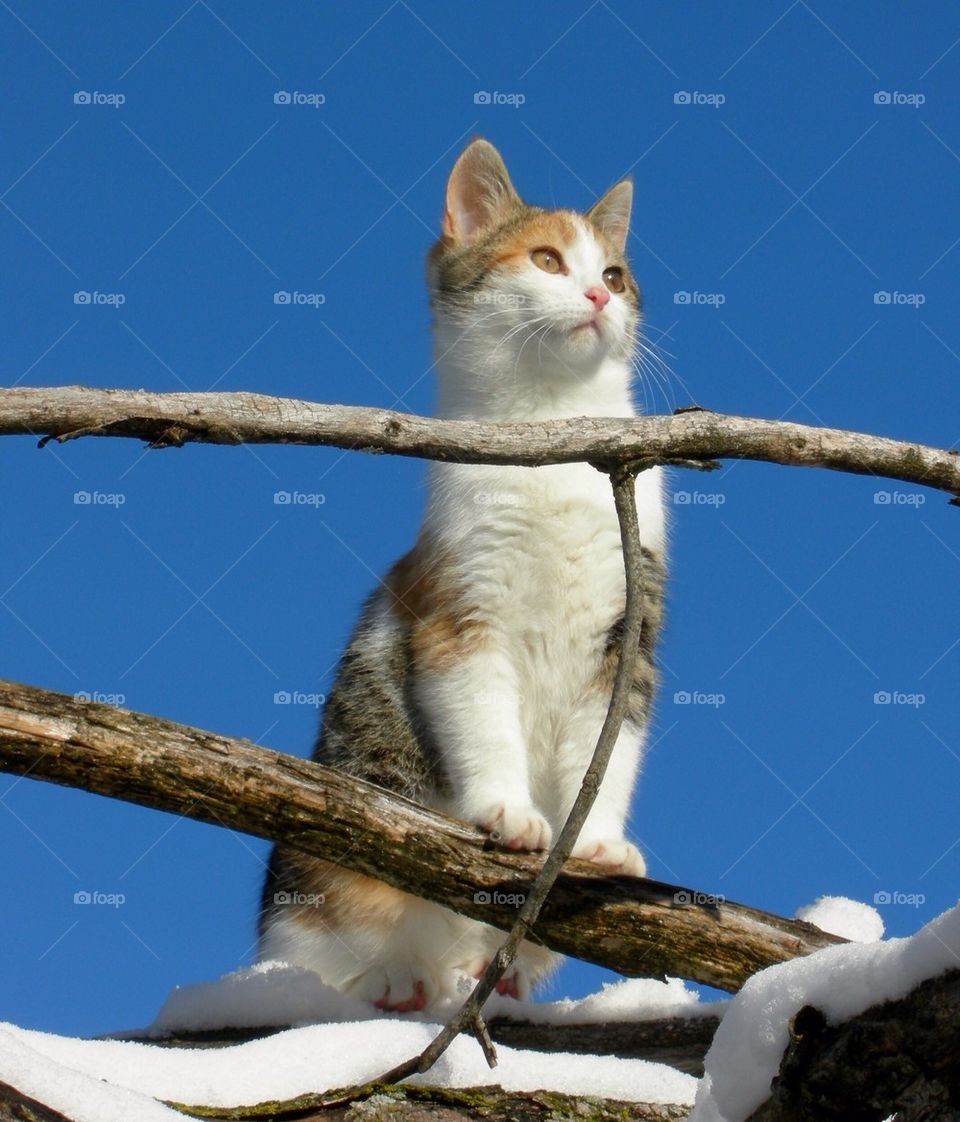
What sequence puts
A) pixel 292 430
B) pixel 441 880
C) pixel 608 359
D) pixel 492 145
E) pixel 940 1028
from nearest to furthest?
1. pixel 940 1028
2. pixel 292 430
3. pixel 441 880
4. pixel 608 359
5. pixel 492 145

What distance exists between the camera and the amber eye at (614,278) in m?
6.33

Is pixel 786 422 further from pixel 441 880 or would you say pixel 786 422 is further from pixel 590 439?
pixel 441 880

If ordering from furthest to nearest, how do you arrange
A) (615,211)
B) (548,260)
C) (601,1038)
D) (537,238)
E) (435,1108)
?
(615,211) → (537,238) → (548,260) → (601,1038) → (435,1108)

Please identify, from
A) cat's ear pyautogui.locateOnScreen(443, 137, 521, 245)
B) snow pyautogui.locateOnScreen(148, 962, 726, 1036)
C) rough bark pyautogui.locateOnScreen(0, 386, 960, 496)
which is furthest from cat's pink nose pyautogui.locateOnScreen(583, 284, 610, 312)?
snow pyautogui.locateOnScreen(148, 962, 726, 1036)

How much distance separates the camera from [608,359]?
6.09 metres

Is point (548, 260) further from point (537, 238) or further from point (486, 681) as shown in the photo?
point (486, 681)

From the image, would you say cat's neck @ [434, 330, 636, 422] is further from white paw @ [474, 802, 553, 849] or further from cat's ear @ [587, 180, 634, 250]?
white paw @ [474, 802, 553, 849]

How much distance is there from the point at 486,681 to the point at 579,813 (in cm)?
200

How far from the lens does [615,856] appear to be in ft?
15.5

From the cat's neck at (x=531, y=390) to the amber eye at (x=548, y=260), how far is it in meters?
0.50

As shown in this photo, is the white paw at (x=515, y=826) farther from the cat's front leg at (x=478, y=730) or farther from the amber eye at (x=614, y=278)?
the amber eye at (x=614, y=278)

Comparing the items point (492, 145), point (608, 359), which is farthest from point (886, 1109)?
point (492, 145)

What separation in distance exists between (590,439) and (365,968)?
2775 mm

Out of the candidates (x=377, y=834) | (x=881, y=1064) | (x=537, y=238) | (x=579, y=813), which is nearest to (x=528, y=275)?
(x=537, y=238)
